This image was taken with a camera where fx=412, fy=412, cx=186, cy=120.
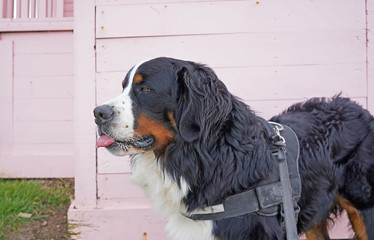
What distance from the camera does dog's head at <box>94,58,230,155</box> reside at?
1.97 m

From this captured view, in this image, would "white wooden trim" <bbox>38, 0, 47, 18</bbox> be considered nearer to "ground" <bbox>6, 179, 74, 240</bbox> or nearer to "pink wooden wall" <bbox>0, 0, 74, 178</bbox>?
"pink wooden wall" <bbox>0, 0, 74, 178</bbox>

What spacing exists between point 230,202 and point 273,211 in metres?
0.23

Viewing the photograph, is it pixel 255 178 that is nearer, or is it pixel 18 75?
pixel 255 178

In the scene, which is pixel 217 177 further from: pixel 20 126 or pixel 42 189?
pixel 20 126

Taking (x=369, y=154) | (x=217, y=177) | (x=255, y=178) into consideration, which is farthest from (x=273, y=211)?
(x=369, y=154)

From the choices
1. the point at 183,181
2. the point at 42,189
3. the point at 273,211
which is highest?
the point at 183,181

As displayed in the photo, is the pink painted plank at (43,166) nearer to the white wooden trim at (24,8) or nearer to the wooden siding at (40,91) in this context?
the wooden siding at (40,91)

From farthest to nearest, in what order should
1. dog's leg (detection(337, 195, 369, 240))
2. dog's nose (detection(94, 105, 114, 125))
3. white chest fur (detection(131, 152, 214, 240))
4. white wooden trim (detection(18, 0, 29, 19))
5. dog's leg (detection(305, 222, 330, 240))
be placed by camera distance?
white wooden trim (detection(18, 0, 29, 19)) → dog's leg (detection(305, 222, 330, 240)) → dog's leg (detection(337, 195, 369, 240)) → white chest fur (detection(131, 152, 214, 240)) → dog's nose (detection(94, 105, 114, 125))

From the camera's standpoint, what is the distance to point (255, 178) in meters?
2.03

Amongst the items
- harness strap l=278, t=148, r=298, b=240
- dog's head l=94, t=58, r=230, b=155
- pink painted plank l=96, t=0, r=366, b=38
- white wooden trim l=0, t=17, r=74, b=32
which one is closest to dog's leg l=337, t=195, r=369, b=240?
harness strap l=278, t=148, r=298, b=240

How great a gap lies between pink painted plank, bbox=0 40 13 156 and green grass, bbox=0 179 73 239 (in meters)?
0.51

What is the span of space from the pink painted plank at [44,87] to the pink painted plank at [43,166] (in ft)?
1.99

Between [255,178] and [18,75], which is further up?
[18,75]

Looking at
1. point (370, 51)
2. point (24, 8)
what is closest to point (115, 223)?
point (370, 51)
